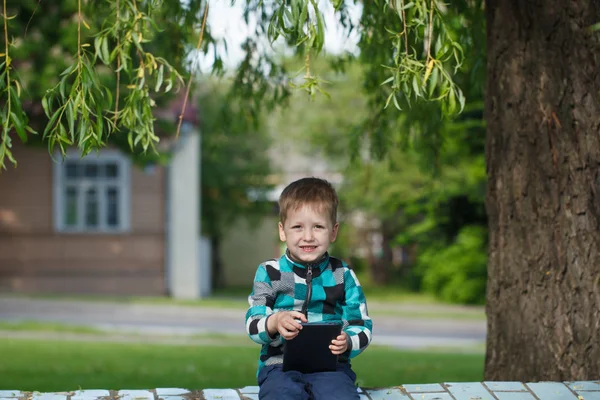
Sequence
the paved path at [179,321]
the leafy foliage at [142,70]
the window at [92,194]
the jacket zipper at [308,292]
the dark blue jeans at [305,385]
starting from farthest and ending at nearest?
the window at [92,194]
the paved path at [179,321]
the leafy foliage at [142,70]
the jacket zipper at [308,292]
the dark blue jeans at [305,385]

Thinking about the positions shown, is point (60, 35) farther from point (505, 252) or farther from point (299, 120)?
point (299, 120)

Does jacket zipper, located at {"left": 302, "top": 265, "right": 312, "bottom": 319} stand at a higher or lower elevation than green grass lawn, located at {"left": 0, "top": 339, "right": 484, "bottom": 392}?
higher

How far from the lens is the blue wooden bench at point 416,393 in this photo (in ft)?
15.4

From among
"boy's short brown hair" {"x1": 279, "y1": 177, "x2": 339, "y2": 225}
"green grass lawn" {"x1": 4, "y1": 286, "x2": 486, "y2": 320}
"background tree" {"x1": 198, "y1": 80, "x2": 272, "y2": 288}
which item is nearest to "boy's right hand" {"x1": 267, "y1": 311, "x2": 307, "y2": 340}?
"boy's short brown hair" {"x1": 279, "y1": 177, "x2": 339, "y2": 225}

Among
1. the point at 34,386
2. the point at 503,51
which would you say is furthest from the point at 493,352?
the point at 34,386

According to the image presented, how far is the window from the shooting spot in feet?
77.1

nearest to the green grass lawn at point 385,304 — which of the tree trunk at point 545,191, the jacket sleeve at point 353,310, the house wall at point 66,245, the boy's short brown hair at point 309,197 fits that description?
the house wall at point 66,245

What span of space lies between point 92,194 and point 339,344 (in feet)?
66.7

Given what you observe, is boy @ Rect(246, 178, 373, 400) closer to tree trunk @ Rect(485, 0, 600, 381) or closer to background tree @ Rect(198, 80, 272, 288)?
tree trunk @ Rect(485, 0, 600, 381)

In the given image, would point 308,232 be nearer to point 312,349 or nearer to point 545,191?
point 312,349

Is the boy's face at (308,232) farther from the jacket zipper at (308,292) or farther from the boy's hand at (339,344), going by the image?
the boy's hand at (339,344)

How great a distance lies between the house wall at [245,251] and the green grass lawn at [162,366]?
21009 mm

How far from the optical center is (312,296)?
4.12 metres

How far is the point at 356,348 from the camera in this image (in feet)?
13.4
